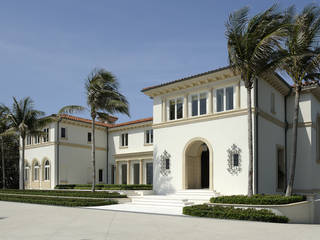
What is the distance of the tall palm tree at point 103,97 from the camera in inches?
881

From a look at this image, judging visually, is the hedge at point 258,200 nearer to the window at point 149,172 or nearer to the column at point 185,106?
the column at point 185,106

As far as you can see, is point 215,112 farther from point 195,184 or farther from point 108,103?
point 108,103

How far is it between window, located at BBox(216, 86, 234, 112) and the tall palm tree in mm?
6460

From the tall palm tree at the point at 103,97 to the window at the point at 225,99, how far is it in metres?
6.46

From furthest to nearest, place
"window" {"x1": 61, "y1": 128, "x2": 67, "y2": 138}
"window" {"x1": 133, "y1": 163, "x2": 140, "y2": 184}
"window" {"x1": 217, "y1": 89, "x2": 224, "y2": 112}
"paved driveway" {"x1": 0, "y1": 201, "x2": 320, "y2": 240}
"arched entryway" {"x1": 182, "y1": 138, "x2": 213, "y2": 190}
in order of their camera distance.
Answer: "window" {"x1": 61, "y1": 128, "x2": 67, "y2": 138}
"window" {"x1": 133, "y1": 163, "x2": 140, "y2": 184}
"arched entryway" {"x1": 182, "y1": 138, "x2": 213, "y2": 190}
"window" {"x1": 217, "y1": 89, "x2": 224, "y2": 112}
"paved driveway" {"x1": 0, "y1": 201, "x2": 320, "y2": 240}

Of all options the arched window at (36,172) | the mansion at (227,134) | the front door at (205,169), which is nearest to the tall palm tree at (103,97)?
the mansion at (227,134)

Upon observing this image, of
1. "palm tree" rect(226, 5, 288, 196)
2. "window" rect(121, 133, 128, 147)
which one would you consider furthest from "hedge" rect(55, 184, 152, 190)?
"palm tree" rect(226, 5, 288, 196)

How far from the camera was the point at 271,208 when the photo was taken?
13.8 m

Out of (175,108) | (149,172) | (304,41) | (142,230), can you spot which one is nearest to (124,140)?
(149,172)

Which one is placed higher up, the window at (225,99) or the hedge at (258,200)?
the window at (225,99)

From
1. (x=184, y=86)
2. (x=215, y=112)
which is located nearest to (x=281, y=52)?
(x=215, y=112)

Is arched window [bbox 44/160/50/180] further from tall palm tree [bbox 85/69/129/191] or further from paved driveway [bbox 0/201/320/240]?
paved driveway [bbox 0/201/320/240]

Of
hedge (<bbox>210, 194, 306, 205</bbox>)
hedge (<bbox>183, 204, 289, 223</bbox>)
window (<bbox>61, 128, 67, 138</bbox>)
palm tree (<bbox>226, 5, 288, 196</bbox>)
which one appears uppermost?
palm tree (<bbox>226, 5, 288, 196</bbox>)

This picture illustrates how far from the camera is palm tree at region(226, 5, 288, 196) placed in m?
15.1
